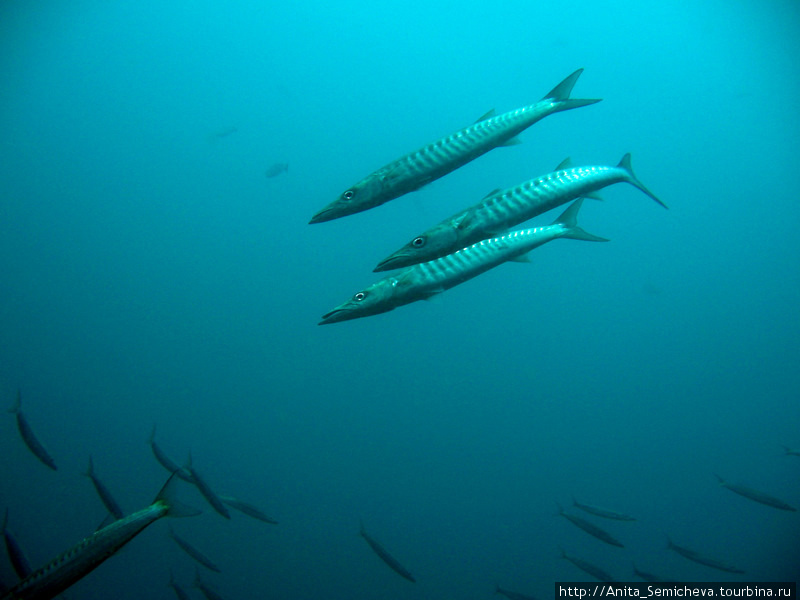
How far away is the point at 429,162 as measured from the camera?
3391 millimetres

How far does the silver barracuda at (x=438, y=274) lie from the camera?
10.2 feet

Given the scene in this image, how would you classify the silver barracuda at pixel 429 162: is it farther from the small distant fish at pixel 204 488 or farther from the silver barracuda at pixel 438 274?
the small distant fish at pixel 204 488

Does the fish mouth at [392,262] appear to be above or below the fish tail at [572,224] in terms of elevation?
above

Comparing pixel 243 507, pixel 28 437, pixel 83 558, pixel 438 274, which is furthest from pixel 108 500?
pixel 438 274

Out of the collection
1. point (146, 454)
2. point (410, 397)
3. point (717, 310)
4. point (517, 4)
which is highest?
point (517, 4)

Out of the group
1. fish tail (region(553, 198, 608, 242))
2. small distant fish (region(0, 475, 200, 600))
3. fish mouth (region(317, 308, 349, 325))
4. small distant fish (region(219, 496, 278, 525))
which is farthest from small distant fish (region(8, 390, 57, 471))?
fish tail (region(553, 198, 608, 242))

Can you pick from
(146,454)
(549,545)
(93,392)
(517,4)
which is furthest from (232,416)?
(517,4)

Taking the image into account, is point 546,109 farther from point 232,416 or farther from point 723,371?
point 723,371

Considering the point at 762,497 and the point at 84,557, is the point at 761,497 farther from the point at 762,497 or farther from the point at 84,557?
the point at 84,557

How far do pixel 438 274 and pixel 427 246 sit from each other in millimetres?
232

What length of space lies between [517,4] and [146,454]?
2831 cm

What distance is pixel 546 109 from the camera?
359cm

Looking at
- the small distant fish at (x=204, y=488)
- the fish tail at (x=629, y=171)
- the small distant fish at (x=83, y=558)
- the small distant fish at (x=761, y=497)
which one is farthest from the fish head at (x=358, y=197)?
the small distant fish at (x=761, y=497)

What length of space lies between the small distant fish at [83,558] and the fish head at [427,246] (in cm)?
234
